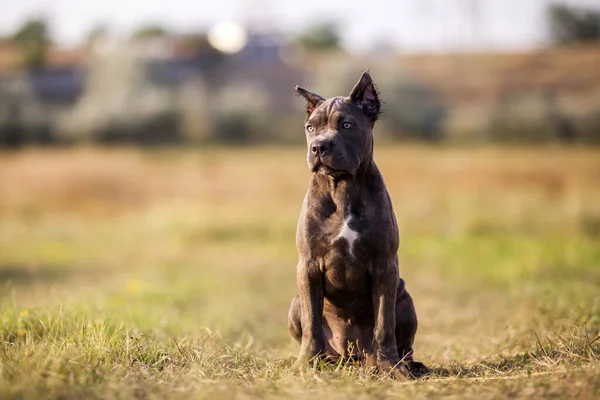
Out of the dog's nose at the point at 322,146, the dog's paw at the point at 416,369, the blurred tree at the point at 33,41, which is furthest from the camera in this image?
the blurred tree at the point at 33,41

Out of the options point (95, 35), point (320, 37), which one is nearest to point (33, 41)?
point (95, 35)

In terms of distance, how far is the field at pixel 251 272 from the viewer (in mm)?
5762

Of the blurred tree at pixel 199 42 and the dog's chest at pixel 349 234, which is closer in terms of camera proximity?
the dog's chest at pixel 349 234

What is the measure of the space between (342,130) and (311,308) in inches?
57.5

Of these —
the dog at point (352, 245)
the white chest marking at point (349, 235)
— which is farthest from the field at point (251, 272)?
the white chest marking at point (349, 235)

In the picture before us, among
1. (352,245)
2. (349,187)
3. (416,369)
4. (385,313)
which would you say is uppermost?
(349,187)

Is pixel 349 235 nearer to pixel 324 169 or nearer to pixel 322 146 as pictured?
pixel 324 169

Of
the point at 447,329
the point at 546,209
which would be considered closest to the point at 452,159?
the point at 546,209

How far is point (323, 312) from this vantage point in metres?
6.77

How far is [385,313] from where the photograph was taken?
20.5 feet

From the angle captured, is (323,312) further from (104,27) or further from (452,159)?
(104,27)

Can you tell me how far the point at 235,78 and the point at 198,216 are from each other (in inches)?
553

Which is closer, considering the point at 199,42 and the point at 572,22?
the point at 199,42

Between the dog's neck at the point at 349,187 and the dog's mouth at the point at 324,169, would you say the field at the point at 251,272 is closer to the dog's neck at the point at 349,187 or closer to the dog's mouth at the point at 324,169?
Result: the dog's neck at the point at 349,187
